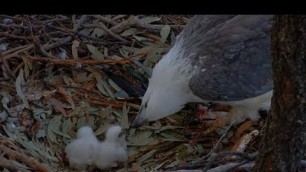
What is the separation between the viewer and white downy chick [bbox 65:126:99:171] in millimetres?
3559

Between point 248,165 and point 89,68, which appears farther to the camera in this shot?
point 89,68

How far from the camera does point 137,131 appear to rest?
386cm

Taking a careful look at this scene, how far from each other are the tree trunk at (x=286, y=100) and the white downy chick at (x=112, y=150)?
131 centimetres

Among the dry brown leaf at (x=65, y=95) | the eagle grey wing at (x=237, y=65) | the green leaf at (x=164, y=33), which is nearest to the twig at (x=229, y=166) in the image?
the eagle grey wing at (x=237, y=65)

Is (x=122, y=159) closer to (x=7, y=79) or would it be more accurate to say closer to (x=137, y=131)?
(x=137, y=131)

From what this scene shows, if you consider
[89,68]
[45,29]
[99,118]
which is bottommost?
[99,118]

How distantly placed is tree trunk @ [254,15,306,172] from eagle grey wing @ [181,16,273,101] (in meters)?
1.11

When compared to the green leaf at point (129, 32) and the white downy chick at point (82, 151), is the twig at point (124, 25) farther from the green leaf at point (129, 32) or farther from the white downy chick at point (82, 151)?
the white downy chick at point (82, 151)

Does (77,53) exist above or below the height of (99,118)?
above

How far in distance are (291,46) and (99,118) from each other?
7.22 ft

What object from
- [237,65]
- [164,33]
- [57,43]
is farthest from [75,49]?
[237,65]
